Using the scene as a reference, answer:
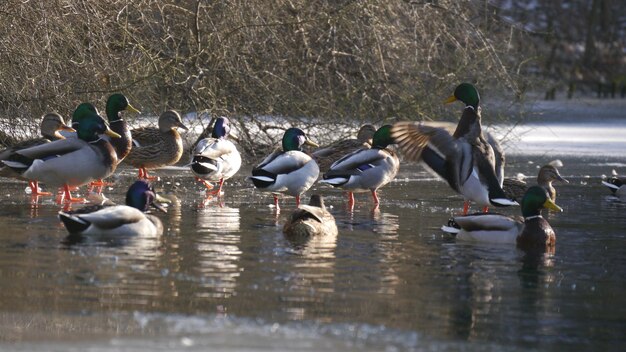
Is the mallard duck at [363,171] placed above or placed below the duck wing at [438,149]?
below

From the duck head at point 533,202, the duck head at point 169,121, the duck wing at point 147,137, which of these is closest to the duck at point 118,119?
the duck wing at point 147,137

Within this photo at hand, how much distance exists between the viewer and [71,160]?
416 inches

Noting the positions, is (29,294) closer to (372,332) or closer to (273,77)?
(372,332)

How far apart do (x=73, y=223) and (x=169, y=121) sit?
4819 mm

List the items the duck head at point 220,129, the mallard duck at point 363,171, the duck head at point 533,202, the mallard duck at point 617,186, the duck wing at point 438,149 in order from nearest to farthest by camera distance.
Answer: the duck head at point 533,202, the duck wing at point 438,149, the mallard duck at point 363,171, the mallard duck at point 617,186, the duck head at point 220,129

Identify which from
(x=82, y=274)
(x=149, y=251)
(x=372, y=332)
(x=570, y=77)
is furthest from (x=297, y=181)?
(x=570, y=77)

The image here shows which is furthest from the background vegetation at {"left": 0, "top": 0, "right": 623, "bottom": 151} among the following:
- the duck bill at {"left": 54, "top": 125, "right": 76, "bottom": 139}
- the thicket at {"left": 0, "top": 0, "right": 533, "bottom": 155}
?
the duck bill at {"left": 54, "top": 125, "right": 76, "bottom": 139}

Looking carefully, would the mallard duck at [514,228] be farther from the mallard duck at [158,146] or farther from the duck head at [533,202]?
the mallard duck at [158,146]

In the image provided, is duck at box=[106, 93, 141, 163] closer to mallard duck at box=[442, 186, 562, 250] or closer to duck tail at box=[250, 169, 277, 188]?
duck tail at box=[250, 169, 277, 188]

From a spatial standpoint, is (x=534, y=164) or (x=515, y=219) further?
(x=534, y=164)

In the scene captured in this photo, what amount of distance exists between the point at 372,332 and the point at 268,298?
0.88m

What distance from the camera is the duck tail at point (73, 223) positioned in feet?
27.1

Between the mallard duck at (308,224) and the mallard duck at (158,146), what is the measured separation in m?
4.14

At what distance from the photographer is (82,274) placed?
23.0 feet
